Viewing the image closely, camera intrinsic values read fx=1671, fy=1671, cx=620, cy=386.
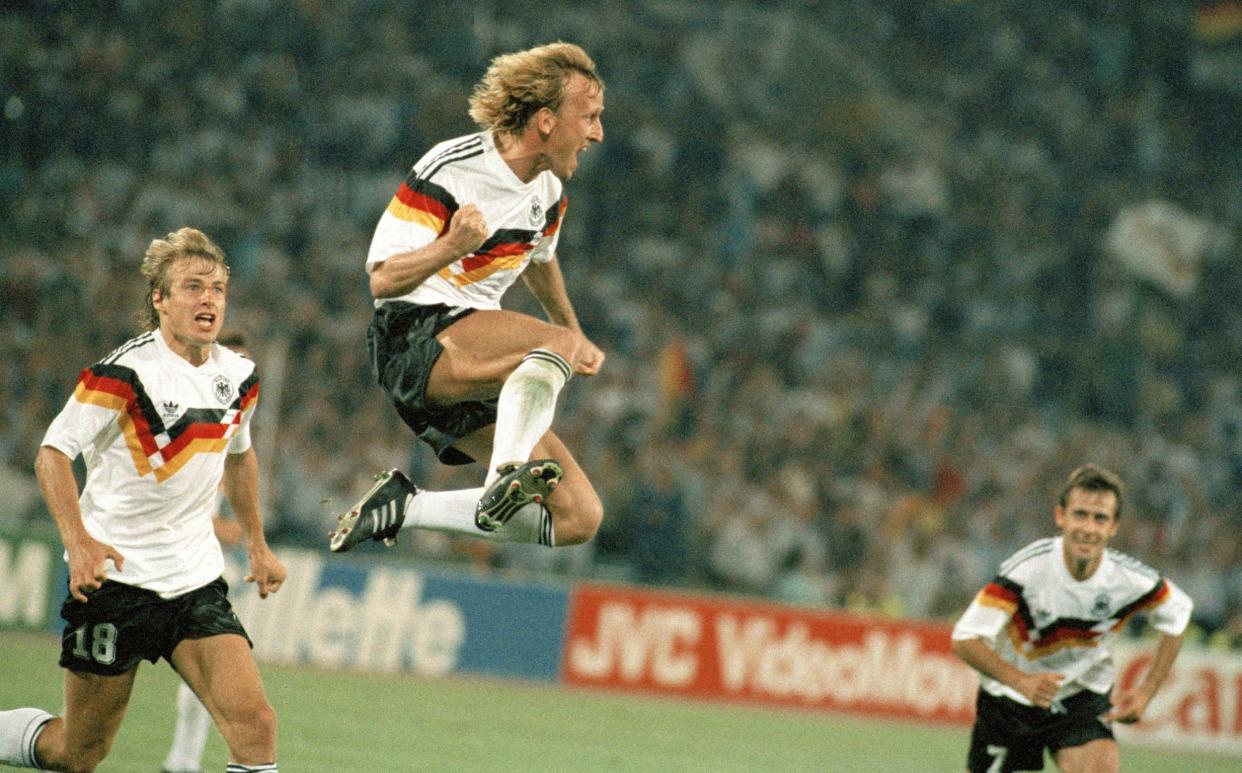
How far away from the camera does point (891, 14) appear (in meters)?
24.0

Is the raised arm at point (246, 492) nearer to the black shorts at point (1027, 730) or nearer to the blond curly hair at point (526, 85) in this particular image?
the blond curly hair at point (526, 85)

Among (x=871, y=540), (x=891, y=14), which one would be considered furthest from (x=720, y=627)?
(x=891, y=14)

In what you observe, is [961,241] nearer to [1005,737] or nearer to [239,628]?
[1005,737]

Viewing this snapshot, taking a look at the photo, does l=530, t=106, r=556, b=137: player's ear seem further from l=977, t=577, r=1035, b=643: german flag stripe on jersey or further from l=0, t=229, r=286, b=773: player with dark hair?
l=977, t=577, r=1035, b=643: german flag stripe on jersey

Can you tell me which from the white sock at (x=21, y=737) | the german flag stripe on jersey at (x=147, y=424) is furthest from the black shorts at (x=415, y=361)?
the white sock at (x=21, y=737)

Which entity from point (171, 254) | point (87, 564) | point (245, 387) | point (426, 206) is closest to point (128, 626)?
point (87, 564)

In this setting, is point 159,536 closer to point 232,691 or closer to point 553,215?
point 232,691

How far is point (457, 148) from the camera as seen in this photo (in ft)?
19.6

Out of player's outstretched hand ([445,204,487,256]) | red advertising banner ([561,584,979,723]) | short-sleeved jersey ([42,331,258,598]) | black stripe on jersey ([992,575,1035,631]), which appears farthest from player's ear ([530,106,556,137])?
red advertising banner ([561,584,979,723])

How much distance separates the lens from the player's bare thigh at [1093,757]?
7547 mm

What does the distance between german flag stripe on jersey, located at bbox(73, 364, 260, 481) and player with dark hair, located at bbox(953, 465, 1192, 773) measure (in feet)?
11.4

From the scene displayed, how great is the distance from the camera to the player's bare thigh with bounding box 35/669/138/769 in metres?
5.75

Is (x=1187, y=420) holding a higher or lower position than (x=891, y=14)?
lower

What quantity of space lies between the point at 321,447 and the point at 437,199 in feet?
27.0
